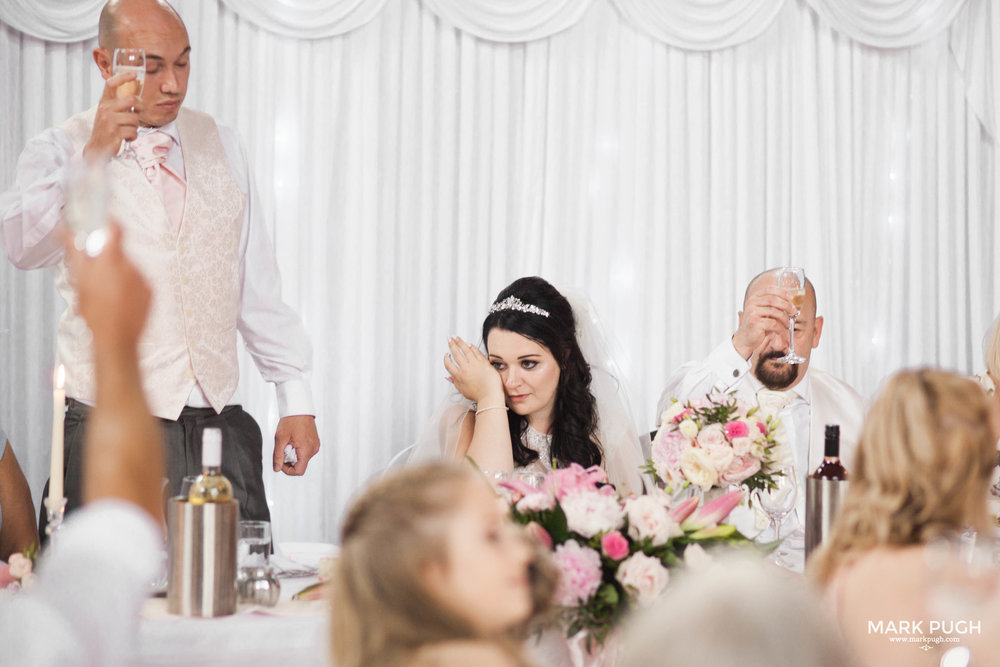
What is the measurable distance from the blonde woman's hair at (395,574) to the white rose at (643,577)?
69 cm

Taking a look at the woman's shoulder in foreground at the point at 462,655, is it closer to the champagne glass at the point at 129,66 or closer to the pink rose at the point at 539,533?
the pink rose at the point at 539,533

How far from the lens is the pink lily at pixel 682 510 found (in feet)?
6.02

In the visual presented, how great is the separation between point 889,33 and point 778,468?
321cm

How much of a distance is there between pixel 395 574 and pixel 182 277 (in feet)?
7.23

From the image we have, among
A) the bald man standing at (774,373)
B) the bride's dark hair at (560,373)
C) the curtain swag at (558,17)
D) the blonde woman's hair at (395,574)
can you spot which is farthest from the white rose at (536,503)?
the curtain swag at (558,17)

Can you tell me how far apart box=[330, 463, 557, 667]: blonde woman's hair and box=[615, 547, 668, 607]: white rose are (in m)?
0.69

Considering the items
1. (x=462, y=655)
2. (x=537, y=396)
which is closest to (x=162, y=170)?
(x=537, y=396)

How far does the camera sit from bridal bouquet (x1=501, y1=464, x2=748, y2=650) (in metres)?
1.69

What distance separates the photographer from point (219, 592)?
5.57 feet

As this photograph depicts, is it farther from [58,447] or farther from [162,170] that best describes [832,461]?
[162,170]

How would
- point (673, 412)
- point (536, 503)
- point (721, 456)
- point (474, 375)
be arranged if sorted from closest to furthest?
point (536, 503) < point (721, 456) < point (673, 412) < point (474, 375)

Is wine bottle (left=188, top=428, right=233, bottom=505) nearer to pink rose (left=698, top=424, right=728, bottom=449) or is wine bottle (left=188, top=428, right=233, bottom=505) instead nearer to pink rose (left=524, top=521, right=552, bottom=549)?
pink rose (left=524, top=521, right=552, bottom=549)

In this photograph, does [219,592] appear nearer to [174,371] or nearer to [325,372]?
[174,371]

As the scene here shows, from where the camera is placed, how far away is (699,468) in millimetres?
2352
